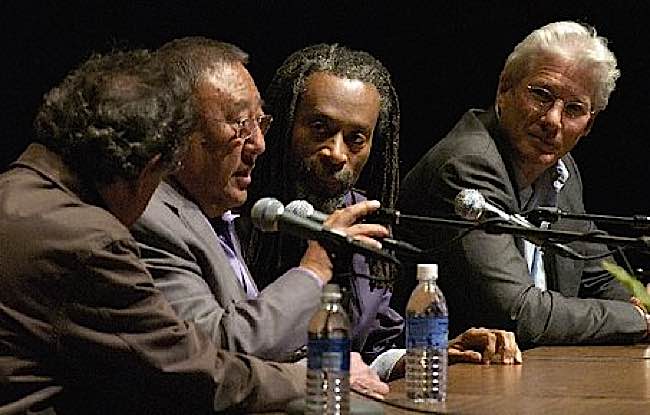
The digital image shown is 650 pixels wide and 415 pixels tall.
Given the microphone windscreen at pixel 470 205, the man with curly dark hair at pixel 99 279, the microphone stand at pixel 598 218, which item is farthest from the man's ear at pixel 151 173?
the microphone stand at pixel 598 218

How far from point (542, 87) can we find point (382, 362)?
1.09 meters

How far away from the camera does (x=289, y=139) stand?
3.28m

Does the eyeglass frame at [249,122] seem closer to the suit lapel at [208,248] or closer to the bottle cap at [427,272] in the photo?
the suit lapel at [208,248]

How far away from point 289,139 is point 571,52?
915 mm

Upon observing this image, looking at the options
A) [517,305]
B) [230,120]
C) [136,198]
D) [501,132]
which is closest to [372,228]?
[136,198]

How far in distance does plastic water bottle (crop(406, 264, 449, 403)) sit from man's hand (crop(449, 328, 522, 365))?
0.56m

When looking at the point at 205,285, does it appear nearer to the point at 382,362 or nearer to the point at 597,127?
the point at 382,362

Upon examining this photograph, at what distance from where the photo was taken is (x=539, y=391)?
2430 millimetres

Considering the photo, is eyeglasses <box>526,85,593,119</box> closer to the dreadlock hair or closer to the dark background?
the dreadlock hair

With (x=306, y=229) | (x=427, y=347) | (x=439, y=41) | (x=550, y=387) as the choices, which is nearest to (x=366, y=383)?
(x=427, y=347)

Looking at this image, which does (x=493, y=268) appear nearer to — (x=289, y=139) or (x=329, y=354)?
(x=289, y=139)

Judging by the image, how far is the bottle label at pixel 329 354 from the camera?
6.26 ft

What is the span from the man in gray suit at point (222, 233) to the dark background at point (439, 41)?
1825 millimetres

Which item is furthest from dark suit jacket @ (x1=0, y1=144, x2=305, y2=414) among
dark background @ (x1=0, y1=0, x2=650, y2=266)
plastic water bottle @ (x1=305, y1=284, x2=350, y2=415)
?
dark background @ (x1=0, y1=0, x2=650, y2=266)
